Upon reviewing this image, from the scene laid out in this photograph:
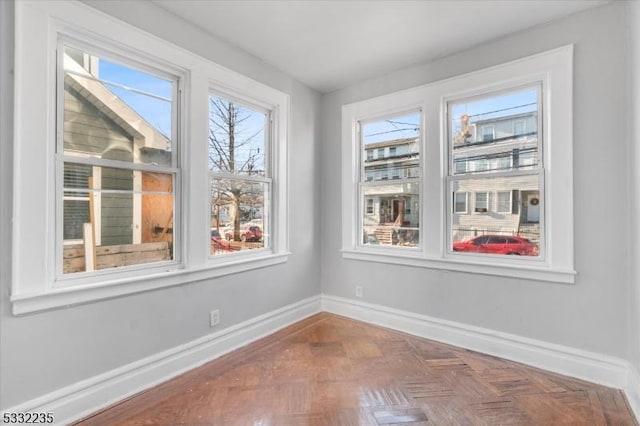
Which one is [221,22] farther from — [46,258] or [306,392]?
[306,392]

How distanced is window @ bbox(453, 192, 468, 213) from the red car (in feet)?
0.92

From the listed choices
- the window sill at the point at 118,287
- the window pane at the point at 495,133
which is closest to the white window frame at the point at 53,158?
the window sill at the point at 118,287

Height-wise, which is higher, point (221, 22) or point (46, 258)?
point (221, 22)

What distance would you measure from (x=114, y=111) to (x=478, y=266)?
3.01 meters

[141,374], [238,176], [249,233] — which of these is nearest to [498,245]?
[249,233]

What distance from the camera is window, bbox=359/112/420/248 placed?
3.13 meters

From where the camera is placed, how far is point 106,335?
1930mm

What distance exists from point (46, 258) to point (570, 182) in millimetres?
3394

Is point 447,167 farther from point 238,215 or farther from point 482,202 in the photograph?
point 238,215

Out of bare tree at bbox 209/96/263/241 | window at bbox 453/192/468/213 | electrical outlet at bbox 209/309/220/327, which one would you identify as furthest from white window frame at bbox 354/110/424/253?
electrical outlet at bbox 209/309/220/327

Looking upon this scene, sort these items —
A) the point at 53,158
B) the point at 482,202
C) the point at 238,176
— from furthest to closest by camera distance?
the point at 238,176, the point at 482,202, the point at 53,158

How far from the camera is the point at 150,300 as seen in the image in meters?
2.15

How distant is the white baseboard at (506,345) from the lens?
215 centimetres

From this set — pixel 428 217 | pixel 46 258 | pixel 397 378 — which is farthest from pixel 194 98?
pixel 397 378
